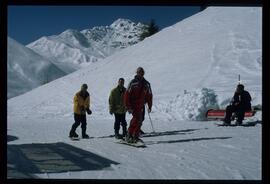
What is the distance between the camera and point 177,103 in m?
18.6

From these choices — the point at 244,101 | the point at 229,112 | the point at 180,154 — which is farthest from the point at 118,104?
the point at 244,101

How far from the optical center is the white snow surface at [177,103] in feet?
24.9

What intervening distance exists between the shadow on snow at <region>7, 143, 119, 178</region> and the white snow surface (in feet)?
0.87

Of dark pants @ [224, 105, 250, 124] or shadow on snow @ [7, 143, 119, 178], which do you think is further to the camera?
dark pants @ [224, 105, 250, 124]

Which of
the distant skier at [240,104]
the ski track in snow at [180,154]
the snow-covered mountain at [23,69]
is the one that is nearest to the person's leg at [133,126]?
the ski track in snow at [180,154]

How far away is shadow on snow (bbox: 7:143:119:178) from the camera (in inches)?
275

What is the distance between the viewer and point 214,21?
38.8 metres

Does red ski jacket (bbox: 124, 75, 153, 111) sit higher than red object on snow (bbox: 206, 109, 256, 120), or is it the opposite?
red ski jacket (bbox: 124, 75, 153, 111)

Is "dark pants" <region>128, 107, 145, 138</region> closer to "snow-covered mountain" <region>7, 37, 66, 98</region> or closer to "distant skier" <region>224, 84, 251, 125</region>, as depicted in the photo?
"distant skier" <region>224, 84, 251, 125</region>

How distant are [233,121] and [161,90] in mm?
11201

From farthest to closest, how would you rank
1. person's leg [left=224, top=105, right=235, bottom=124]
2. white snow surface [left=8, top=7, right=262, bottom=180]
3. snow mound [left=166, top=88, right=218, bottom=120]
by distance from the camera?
1. snow mound [left=166, top=88, right=218, bottom=120]
2. person's leg [left=224, top=105, right=235, bottom=124]
3. white snow surface [left=8, top=7, right=262, bottom=180]

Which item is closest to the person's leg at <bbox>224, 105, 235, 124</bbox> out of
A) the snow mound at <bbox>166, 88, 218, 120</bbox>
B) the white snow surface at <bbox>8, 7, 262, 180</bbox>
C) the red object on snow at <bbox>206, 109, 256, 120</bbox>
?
the white snow surface at <bbox>8, 7, 262, 180</bbox>
